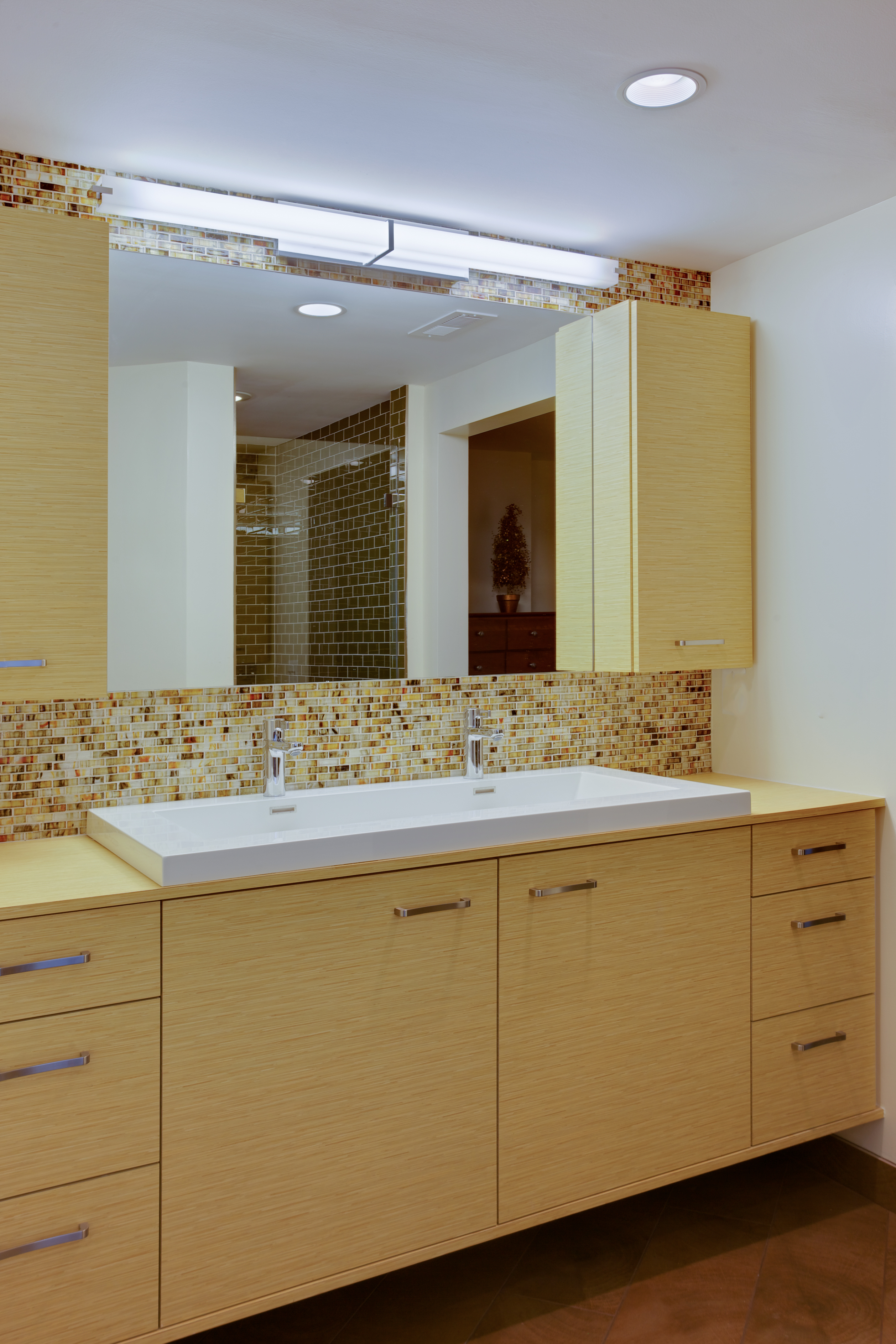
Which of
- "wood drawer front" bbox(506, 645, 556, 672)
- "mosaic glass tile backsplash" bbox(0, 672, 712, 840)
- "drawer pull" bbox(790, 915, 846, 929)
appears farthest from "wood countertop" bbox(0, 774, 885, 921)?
"wood drawer front" bbox(506, 645, 556, 672)

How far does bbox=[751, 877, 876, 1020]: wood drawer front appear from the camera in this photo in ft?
7.84

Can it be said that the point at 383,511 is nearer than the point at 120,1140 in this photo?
No

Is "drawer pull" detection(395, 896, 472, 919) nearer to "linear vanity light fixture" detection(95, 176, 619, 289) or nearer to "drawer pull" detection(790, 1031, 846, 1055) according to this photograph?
"drawer pull" detection(790, 1031, 846, 1055)

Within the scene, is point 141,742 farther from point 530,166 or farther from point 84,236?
point 530,166

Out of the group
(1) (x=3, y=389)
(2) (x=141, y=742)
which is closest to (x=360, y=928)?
(2) (x=141, y=742)

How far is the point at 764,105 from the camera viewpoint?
1.99 meters

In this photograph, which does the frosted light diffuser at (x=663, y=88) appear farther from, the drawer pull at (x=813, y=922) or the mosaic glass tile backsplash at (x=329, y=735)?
the drawer pull at (x=813, y=922)

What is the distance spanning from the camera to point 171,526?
225 cm

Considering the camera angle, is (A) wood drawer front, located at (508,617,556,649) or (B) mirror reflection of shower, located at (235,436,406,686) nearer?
(B) mirror reflection of shower, located at (235,436,406,686)

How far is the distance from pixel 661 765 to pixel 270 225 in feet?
5.73

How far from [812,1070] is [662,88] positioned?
6.98ft

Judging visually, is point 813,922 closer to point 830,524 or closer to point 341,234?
point 830,524

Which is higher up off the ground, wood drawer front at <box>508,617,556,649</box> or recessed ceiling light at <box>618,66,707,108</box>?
recessed ceiling light at <box>618,66,707,108</box>

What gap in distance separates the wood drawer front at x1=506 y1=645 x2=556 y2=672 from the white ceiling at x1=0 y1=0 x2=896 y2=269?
1066mm
